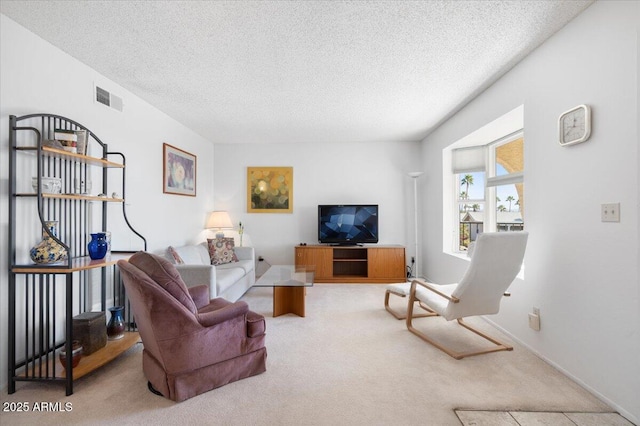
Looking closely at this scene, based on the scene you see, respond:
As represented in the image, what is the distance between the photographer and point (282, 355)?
2.38m

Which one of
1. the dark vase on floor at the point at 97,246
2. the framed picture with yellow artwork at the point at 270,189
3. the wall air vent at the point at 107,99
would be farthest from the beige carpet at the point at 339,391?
the framed picture with yellow artwork at the point at 270,189

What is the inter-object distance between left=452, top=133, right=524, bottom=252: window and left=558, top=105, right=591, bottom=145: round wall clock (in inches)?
44.4

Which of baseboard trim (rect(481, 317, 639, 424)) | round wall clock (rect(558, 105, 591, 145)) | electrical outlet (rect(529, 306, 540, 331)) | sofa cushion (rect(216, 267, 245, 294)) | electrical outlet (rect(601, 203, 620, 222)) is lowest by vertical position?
baseboard trim (rect(481, 317, 639, 424))

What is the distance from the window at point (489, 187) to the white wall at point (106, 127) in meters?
4.22

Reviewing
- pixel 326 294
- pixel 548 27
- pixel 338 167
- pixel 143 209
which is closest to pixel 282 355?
pixel 326 294

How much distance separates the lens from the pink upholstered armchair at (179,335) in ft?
5.70

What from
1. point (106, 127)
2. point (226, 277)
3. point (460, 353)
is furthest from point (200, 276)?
point (460, 353)

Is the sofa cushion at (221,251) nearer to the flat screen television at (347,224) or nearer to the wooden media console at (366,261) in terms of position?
the wooden media console at (366,261)

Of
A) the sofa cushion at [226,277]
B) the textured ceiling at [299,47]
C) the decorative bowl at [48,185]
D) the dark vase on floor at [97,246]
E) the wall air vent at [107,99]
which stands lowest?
the sofa cushion at [226,277]

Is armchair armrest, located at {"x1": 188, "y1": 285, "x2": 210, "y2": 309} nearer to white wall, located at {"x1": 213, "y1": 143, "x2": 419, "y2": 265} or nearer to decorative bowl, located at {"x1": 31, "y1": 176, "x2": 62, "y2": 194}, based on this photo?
decorative bowl, located at {"x1": 31, "y1": 176, "x2": 62, "y2": 194}

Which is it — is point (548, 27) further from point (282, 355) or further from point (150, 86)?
point (150, 86)

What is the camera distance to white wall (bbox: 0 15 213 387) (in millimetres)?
1937

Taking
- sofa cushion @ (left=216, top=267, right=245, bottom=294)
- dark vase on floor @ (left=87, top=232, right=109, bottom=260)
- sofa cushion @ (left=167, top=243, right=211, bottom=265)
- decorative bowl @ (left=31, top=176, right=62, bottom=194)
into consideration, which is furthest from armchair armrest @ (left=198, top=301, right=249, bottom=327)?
sofa cushion @ (left=167, top=243, right=211, bottom=265)

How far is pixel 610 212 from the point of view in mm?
1748
